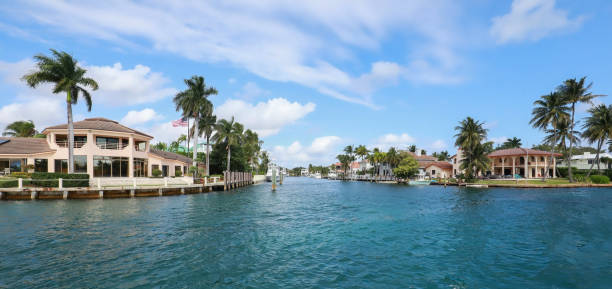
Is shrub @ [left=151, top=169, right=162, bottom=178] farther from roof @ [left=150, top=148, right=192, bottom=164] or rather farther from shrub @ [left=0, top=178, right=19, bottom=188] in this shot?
shrub @ [left=0, top=178, right=19, bottom=188]

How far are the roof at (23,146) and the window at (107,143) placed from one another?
21.4ft

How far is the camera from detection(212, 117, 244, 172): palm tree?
64375 millimetres

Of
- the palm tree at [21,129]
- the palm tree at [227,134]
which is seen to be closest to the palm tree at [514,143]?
the palm tree at [227,134]

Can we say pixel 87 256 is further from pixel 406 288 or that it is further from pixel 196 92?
pixel 196 92

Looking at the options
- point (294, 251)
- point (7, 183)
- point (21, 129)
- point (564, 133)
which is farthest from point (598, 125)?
point (21, 129)

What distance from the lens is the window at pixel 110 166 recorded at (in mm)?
43000

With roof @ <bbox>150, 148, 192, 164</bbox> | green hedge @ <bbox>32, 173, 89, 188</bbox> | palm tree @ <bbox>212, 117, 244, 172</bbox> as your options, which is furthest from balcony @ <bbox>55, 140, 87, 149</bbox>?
palm tree @ <bbox>212, 117, 244, 172</bbox>

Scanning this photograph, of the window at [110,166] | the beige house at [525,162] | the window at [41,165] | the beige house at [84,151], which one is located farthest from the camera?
the beige house at [525,162]

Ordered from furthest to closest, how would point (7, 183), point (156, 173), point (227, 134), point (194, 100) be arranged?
point (227, 134) < point (194, 100) < point (156, 173) < point (7, 183)

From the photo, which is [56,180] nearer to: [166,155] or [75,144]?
[75,144]

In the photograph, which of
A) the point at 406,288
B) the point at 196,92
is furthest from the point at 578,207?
the point at 196,92

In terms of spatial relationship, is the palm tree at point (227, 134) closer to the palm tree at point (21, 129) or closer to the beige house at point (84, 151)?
the beige house at point (84, 151)

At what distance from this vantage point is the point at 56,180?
32.2 metres

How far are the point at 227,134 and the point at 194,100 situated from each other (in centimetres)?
1111
